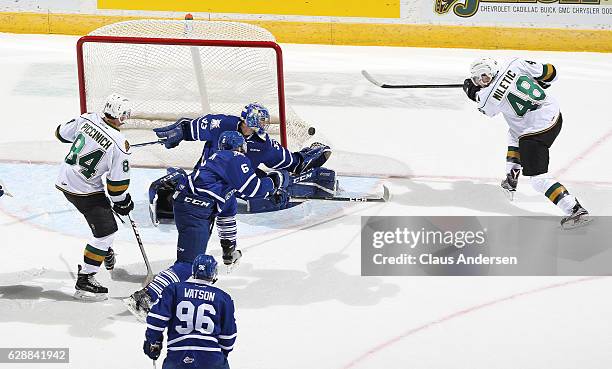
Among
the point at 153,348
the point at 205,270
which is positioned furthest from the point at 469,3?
the point at 153,348

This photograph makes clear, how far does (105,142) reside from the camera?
21.8 feet

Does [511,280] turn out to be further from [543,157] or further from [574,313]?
[543,157]

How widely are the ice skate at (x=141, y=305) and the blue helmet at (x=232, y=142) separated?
937 millimetres

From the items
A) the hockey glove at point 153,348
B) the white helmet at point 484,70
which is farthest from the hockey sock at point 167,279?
the white helmet at point 484,70

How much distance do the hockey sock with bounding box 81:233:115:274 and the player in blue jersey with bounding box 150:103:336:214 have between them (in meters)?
0.92

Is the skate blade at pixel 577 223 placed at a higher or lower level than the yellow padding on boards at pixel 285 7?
lower

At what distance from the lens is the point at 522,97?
808 cm

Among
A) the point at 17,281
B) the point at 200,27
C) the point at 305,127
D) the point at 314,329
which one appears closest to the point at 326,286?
the point at 314,329

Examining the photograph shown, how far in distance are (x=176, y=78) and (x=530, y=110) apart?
258cm

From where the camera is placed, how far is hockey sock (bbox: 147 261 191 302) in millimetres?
6414

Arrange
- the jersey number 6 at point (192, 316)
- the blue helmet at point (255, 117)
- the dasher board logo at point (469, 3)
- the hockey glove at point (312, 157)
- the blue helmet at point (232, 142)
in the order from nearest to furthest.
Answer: the jersey number 6 at point (192, 316), the blue helmet at point (232, 142), the blue helmet at point (255, 117), the hockey glove at point (312, 157), the dasher board logo at point (469, 3)

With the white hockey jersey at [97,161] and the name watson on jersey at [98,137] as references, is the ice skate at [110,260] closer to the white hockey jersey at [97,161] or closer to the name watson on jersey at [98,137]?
the white hockey jersey at [97,161]

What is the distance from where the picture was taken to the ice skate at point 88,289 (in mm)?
6770

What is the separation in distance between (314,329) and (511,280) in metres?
1.35
